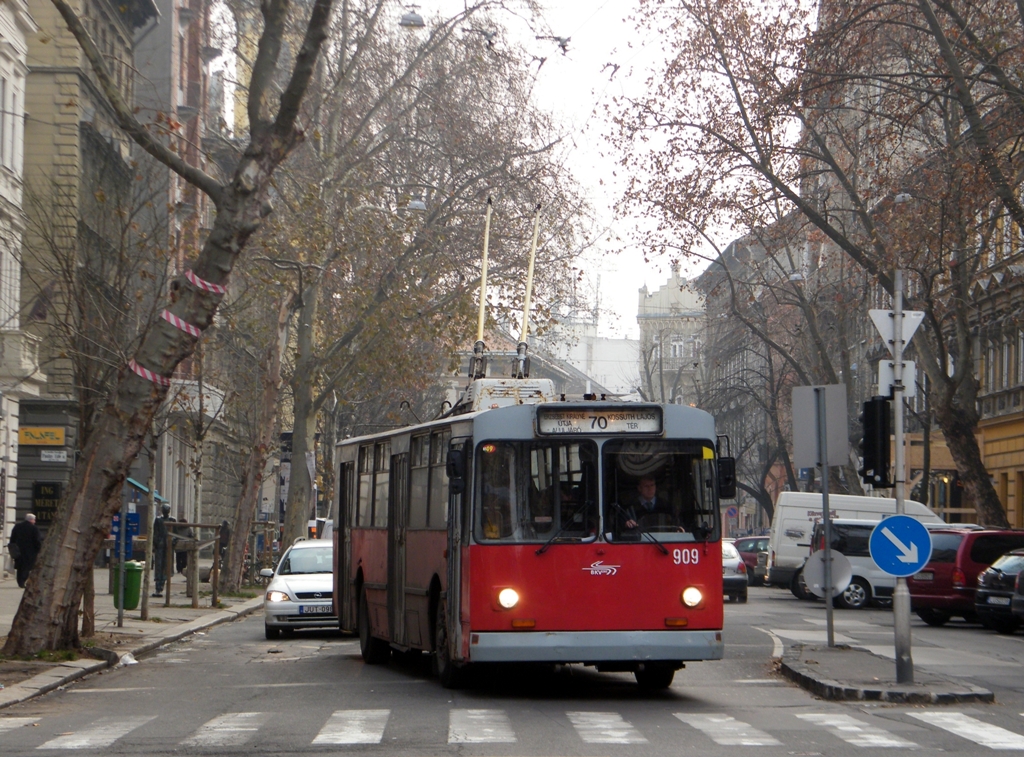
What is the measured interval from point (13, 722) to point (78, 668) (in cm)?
375

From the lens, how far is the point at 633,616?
13039mm

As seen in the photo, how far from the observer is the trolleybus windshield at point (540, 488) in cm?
1309

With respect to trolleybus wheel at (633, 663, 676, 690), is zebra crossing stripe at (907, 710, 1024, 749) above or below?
below

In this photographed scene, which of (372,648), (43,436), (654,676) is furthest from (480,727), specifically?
(43,436)

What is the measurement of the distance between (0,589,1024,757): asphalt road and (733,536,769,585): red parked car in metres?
27.4

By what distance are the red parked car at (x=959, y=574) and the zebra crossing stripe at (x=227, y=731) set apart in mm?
16476

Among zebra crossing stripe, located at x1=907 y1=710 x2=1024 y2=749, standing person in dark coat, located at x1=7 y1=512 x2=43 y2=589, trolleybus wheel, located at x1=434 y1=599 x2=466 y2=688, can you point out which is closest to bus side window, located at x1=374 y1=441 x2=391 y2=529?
trolleybus wheel, located at x1=434 y1=599 x2=466 y2=688

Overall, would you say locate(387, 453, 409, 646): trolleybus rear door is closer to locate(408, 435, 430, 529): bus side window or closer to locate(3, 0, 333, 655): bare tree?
locate(408, 435, 430, 529): bus side window

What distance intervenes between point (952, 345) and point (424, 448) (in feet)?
125

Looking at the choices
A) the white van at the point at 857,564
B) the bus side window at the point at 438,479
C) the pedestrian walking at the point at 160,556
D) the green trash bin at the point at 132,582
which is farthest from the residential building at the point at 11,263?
the bus side window at the point at 438,479

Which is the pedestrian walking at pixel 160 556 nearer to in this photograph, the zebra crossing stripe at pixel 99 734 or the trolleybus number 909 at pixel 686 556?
the zebra crossing stripe at pixel 99 734

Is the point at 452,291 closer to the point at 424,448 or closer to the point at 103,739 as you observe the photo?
the point at 424,448

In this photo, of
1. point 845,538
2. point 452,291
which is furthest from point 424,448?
point 452,291

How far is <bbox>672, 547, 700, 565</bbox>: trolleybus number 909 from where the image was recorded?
13211 millimetres
